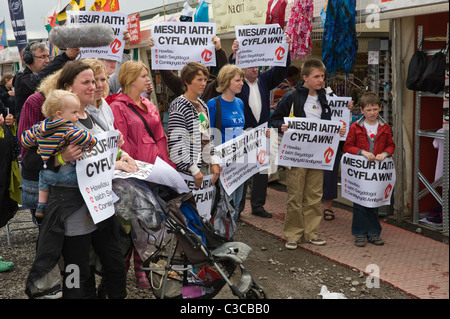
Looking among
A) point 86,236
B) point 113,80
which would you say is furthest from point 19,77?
point 86,236

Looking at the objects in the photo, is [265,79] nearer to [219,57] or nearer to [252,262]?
[219,57]

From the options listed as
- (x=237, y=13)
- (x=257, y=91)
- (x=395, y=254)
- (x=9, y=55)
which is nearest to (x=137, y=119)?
(x=257, y=91)

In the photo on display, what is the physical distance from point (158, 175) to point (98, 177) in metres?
0.51

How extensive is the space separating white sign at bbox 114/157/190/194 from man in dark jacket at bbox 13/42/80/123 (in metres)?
1.40

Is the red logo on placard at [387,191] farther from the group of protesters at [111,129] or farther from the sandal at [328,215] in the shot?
the sandal at [328,215]

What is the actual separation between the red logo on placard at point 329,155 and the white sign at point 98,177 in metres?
2.76

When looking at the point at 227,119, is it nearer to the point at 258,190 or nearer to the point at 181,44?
the point at 181,44

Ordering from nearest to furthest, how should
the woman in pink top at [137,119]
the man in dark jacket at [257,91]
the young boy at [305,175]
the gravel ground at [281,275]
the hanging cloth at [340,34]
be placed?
the woman in pink top at [137,119]
the gravel ground at [281,275]
the young boy at [305,175]
the hanging cloth at [340,34]
the man in dark jacket at [257,91]

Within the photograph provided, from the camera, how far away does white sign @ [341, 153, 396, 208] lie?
5828mm

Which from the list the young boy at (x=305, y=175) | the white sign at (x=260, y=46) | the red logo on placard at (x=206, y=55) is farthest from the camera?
the red logo on placard at (x=206, y=55)

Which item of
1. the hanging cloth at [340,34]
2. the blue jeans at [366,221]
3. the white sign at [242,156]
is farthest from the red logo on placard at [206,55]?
the blue jeans at [366,221]

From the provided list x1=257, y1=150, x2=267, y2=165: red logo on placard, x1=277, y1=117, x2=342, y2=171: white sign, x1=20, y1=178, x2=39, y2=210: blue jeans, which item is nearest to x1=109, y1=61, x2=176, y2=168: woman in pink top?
x1=20, y1=178, x2=39, y2=210: blue jeans

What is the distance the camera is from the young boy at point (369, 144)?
19.2 ft

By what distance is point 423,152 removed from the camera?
668cm
